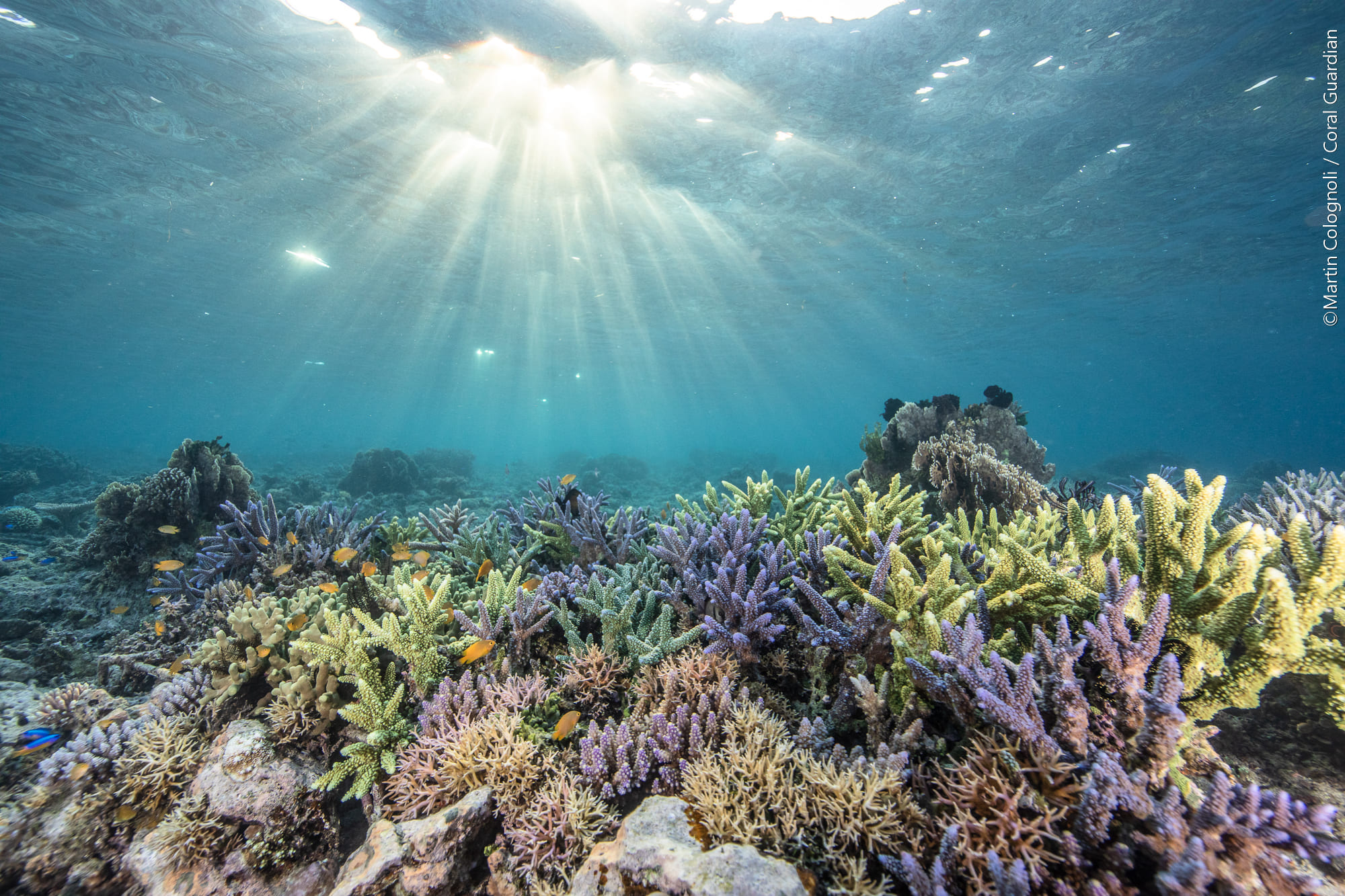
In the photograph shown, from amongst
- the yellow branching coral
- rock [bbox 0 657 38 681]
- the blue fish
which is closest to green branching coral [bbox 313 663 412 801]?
the yellow branching coral

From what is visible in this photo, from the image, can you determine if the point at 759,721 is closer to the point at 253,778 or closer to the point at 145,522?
the point at 253,778

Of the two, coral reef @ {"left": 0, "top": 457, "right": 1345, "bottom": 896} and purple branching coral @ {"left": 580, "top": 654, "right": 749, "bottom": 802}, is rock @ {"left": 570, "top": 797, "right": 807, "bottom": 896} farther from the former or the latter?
purple branching coral @ {"left": 580, "top": 654, "right": 749, "bottom": 802}

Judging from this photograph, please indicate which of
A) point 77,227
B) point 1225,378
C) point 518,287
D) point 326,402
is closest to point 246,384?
point 326,402

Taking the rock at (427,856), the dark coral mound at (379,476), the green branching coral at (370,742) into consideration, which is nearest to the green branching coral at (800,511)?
the rock at (427,856)

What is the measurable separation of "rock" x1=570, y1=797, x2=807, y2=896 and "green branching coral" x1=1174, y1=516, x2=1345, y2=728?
199cm

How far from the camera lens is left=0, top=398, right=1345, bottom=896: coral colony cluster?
5.79 feet

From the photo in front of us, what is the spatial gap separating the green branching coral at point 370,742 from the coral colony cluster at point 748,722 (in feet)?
0.06

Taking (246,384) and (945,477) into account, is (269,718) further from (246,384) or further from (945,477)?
(246,384)

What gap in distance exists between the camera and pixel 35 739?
3.32m

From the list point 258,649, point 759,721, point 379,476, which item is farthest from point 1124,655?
point 379,476

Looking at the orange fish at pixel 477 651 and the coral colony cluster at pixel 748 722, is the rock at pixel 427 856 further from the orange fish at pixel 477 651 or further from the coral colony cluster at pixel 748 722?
the orange fish at pixel 477 651

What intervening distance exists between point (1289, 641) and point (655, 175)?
1726 centimetres

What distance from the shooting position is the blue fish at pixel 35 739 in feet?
10.7

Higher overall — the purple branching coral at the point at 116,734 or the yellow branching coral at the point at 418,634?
the yellow branching coral at the point at 418,634
